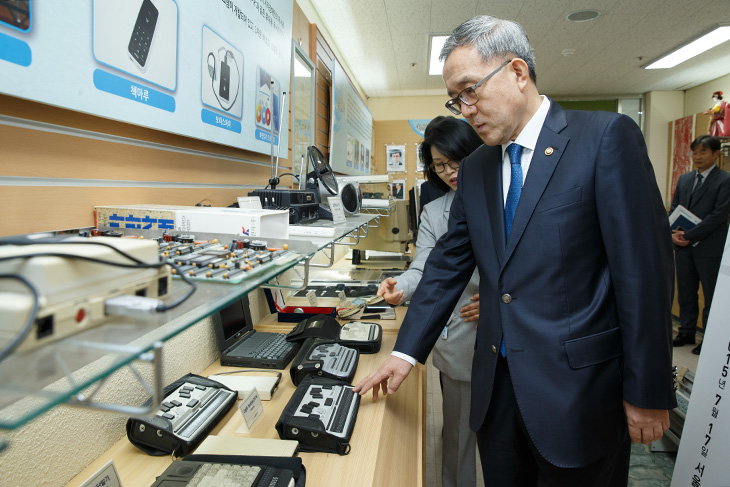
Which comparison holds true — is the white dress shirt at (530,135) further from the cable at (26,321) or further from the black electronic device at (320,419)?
the cable at (26,321)

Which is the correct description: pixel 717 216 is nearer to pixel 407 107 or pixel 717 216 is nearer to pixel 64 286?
pixel 64 286

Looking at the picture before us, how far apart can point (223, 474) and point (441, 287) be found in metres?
0.75

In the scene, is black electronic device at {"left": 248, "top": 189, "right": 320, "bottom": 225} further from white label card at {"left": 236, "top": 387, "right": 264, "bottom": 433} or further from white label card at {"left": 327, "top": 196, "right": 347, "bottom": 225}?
white label card at {"left": 236, "top": 387, "right": 264, "bottom": 433}

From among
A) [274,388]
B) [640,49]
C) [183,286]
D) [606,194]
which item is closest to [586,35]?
[640,49]

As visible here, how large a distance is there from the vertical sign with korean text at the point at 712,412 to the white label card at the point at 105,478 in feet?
6.64

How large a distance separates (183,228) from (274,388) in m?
0.70

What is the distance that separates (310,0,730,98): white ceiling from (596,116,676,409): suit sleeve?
343 centimetres

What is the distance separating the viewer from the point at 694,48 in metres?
5.26

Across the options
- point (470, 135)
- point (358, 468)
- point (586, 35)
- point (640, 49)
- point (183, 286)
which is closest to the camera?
point (183, 286)

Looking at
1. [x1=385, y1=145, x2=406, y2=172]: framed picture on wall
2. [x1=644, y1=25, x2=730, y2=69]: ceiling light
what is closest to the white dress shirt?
[x1=644, y1=25, x2=730, y2=69]: ceiling light

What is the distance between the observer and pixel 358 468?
1.03 metres

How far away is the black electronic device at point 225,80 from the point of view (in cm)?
156

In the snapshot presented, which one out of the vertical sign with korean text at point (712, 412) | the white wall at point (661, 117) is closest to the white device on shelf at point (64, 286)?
the vertical sign with korean text at point (712, 412)

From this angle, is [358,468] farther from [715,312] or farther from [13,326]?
[715,312]
